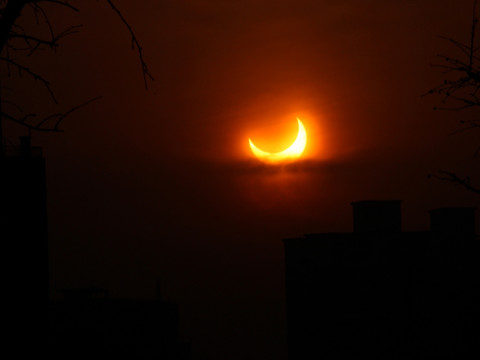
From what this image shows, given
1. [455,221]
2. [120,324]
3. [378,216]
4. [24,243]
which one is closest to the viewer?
[24,243]

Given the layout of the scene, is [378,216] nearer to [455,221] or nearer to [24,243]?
[455,221]

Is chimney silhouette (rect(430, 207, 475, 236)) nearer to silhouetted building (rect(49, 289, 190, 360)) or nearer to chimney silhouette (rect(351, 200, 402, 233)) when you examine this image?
chimney silhouette (rect(351, 200, 402, 233))

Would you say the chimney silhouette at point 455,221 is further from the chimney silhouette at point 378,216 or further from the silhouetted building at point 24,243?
the silhouetted building at point 24,243

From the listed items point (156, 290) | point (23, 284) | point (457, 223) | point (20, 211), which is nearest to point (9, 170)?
point (20, 211)

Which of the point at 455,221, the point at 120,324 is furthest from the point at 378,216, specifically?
the point at 120,324

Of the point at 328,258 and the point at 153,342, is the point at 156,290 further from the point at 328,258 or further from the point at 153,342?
the point at 328,258

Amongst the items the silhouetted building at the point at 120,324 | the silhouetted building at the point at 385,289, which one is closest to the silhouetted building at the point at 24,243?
the silhouetted building at the point at 120,324
